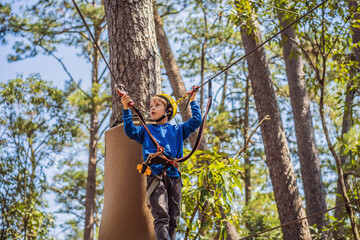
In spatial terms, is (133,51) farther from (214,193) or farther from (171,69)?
(171,69)

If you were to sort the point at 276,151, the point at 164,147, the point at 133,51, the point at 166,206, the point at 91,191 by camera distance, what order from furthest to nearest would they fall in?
the point at 91,191 < the point at 276,151 < the point at 133,51 < the point at 164,147 < the point at 166,206

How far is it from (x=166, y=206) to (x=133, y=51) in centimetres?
136

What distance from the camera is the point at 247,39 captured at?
21.1 ft

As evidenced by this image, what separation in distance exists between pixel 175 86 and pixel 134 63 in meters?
4.04

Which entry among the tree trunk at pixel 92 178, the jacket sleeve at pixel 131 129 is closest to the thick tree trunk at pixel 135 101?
the jacket sleeve at pixel 131 129

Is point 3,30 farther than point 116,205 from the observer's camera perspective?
Yes

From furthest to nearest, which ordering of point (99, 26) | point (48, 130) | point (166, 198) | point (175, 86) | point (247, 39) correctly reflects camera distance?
point (99, 26) → point (48, 130) → point (175, 86) → point (247, 39) → point (166, 198)

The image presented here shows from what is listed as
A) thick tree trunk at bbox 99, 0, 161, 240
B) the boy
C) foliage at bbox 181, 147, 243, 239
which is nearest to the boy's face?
the boy

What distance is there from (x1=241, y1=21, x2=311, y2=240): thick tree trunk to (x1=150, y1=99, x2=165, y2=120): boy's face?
3.01 m

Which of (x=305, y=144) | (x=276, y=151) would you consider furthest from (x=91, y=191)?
(x=276, y=151)

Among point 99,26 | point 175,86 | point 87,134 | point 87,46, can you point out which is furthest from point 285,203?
point 87,134

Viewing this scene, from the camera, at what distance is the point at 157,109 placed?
279 cm

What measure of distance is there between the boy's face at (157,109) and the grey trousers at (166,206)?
428 millimetres

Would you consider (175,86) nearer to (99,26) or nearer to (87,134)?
(99,26)
